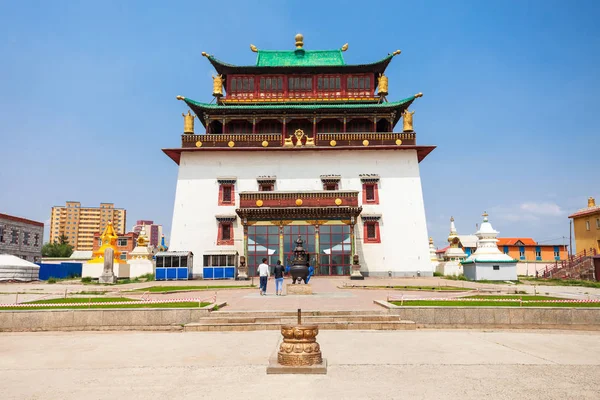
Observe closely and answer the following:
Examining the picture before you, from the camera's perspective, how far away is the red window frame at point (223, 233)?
37062mm

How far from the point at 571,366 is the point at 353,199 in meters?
26.3

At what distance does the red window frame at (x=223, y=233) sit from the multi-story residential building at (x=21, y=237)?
2405 cm

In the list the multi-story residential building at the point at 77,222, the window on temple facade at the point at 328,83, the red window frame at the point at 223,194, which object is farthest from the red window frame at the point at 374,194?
the multi-story residential building at the point at 77,222

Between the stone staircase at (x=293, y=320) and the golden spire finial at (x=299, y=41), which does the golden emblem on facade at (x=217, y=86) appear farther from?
the stone staircase at (x=293, y=320)

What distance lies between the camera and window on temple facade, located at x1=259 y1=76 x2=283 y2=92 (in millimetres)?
43062

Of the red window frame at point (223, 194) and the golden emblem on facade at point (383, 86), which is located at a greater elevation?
the golden emblem on facade at point (383, 86)

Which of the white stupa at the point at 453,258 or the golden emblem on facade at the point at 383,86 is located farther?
the golden emblem on facade at the point at 383,86

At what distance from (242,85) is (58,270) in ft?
85.1

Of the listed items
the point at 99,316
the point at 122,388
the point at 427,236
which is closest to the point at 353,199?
the point at 427,236

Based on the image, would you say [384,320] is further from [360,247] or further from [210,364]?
[360,247]

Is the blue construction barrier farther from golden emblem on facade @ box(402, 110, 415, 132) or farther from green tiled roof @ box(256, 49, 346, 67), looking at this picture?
golden emblem on facade @ box(402, 110, 415, 132)

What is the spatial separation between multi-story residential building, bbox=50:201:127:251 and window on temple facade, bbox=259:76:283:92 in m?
155

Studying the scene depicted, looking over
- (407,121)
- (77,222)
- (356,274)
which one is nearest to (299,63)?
(407,121)

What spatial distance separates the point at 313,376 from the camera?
23.8ft
